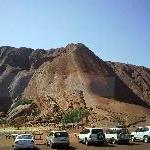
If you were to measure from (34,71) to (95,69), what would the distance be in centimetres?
2604

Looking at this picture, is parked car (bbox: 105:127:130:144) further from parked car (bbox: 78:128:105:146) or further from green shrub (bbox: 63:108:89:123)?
green shrub (bbox: 63:108:89:123)

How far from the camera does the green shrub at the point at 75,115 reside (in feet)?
289

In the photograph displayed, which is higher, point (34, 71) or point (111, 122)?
point (34, 71)

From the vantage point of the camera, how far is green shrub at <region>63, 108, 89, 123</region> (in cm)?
8812

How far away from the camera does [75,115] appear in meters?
89.9

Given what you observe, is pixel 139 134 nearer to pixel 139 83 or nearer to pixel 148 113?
pixel 148 113

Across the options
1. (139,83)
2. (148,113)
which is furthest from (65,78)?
(139,83)

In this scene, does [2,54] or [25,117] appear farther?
[2,54]

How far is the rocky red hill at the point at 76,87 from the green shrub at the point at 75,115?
169 cm

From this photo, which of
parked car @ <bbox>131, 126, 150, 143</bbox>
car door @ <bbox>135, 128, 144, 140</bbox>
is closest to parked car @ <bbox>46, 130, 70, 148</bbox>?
parked car @ <bbox>131, 126, 150, 143</bbox>

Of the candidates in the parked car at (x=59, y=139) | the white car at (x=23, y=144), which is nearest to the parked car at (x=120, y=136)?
the parked car at (x=59, y=139)

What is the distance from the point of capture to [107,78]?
11862cm

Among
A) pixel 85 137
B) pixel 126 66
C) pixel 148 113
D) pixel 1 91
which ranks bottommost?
pixel 85 137

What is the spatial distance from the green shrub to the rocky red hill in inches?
66.6
